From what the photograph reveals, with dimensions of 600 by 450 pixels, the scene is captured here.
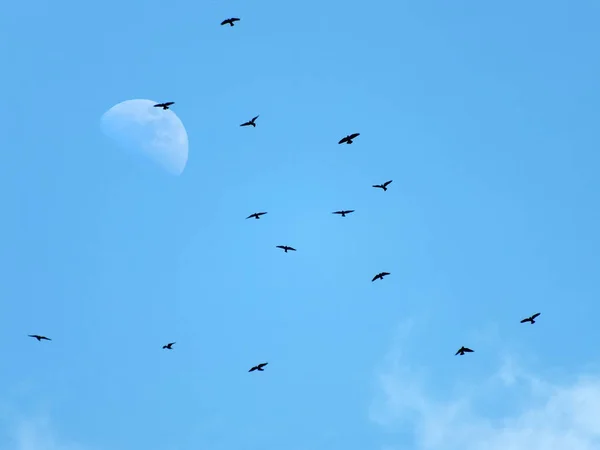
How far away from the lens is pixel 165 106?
15950 centimetres

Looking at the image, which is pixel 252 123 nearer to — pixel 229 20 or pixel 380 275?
pixel 229 20

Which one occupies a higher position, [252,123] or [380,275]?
[252,123]

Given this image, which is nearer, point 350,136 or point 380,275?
point 350,136

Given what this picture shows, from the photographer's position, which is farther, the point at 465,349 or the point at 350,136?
the point at 465,349

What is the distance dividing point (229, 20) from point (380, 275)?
45.9m

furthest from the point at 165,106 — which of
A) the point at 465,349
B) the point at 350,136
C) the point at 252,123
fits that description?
the point at 465,349

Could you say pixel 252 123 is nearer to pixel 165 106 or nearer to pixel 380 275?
pixel 165 106

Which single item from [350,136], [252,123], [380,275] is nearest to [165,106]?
[252,123]

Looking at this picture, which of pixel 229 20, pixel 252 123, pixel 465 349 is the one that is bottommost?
pixel 465 349

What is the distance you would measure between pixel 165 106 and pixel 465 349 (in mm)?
60137

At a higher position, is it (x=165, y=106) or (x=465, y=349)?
(x=165, y=106)

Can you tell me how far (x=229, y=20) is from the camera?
16362 centimetres

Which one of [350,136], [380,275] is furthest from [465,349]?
[350,136]

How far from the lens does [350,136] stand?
153125 mm
